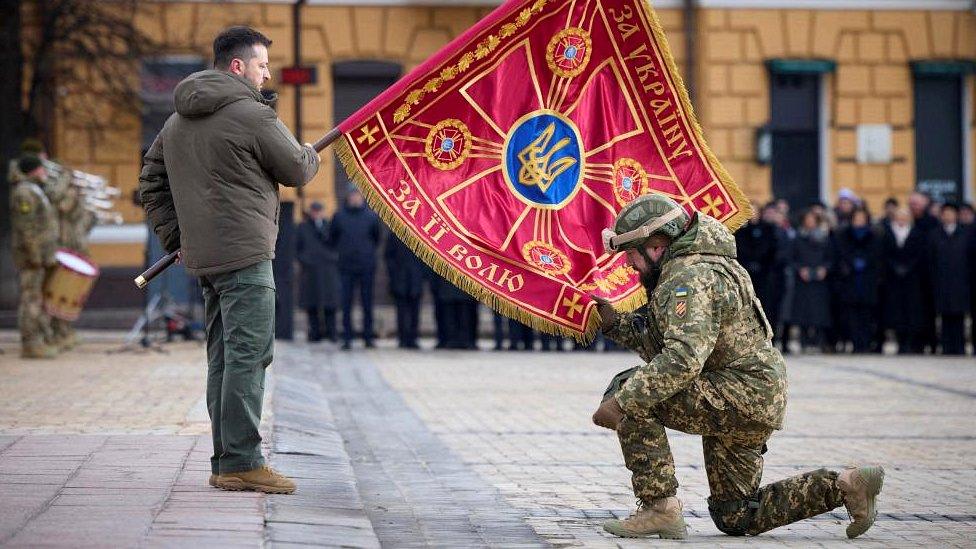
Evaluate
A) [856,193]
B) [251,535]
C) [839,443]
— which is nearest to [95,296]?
[856,193]

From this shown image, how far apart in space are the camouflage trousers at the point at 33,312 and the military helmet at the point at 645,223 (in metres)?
10.8

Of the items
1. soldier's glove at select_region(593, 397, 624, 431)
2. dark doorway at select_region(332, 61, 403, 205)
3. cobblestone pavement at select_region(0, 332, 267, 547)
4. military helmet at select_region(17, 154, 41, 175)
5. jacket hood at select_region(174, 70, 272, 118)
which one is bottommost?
cobblestone pavement at select_region(0, 332, 267, 547)

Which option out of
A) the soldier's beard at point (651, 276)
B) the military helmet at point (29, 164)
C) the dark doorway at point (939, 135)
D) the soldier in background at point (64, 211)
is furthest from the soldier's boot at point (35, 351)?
the dark doorway at point (939, 135)

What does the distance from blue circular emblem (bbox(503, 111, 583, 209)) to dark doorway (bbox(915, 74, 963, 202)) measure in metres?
20.9

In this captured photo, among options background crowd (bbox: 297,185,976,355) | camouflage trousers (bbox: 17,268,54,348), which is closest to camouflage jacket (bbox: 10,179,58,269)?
camouflage trousers (bbox: 17,268,54,348)

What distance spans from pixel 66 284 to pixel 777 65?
14.4 metres

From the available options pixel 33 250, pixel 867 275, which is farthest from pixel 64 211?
pixel 867 275

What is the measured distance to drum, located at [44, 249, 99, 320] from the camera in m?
16.6

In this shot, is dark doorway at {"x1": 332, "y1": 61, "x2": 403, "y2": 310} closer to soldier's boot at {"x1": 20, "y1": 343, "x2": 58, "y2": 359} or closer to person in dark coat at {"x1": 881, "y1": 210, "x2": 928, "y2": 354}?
person in dark coat at {"x1": 881, "y1": 210, "x2": 928, "y2": 354}

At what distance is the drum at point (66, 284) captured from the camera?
655 inches

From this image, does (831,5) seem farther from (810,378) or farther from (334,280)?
(810,378)

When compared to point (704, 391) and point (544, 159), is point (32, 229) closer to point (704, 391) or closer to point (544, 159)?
point (544, 159)

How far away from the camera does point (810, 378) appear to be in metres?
16.0

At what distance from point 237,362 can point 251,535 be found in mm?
1224
